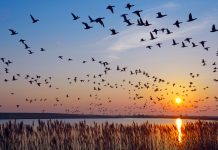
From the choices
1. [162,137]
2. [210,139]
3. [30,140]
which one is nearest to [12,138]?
[30,140]

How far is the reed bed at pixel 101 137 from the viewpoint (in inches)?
795

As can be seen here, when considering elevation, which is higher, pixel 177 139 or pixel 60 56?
pixel 60 56

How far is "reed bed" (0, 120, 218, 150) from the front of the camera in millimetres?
20195

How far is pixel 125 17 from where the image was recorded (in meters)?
27.8

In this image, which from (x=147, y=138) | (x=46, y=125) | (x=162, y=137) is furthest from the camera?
(x=162, y=137)

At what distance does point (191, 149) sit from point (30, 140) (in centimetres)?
942

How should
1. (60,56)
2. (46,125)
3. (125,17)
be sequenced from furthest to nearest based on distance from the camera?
(60,56) → (125,17) → (46,125)

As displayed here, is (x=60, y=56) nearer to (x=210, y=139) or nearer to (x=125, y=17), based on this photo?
(x=125, y=17)

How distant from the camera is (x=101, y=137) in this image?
2259cm

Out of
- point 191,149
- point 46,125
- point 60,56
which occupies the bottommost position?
point 191,149

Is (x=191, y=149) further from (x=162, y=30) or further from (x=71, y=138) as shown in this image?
(x=162, y=30)

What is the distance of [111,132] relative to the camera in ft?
75.0

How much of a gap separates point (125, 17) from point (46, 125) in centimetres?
993

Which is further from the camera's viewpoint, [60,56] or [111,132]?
[60,56]
